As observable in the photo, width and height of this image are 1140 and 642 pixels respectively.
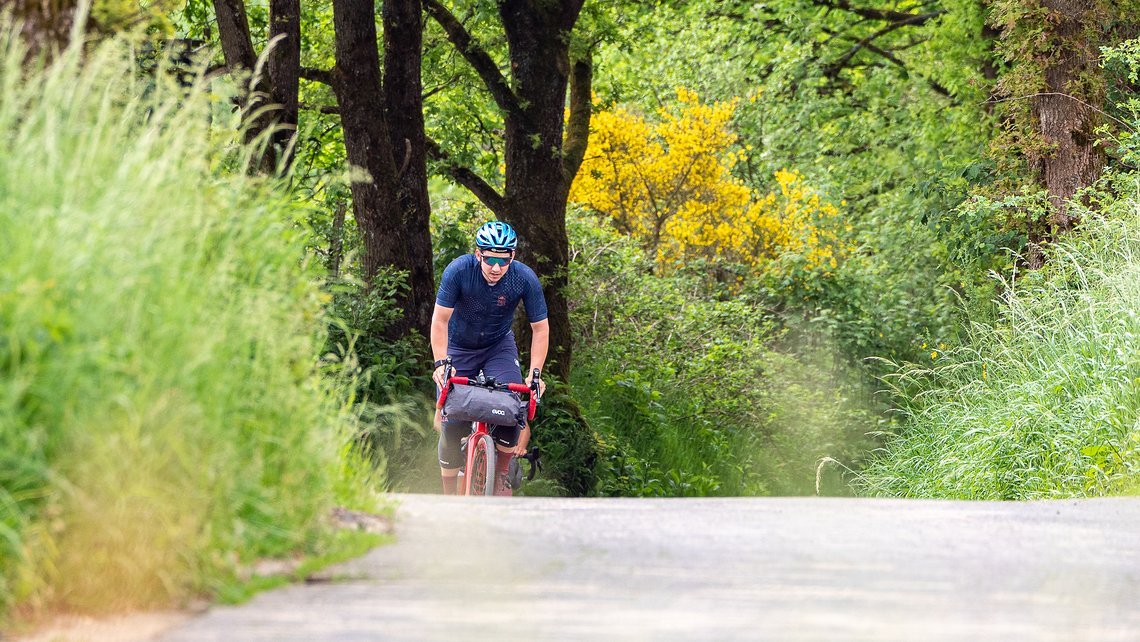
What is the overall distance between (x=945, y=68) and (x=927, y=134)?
1.77 metres

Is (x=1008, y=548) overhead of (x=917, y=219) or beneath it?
beneath

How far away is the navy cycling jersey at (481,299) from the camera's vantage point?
34.0 feet

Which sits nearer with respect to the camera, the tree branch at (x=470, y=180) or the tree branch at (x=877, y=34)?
the tree branch at (x=470, y=180)

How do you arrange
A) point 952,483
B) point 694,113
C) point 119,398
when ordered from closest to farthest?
point 119,398, point 952,483, point 694,113

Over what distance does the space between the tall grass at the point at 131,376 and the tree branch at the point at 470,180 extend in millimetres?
11337

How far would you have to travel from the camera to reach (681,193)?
90.5 feet

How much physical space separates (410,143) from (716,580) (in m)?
11.6

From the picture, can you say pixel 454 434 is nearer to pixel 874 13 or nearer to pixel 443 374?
pixel 443 374

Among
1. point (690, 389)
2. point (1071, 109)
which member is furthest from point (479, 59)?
point (1071, 109)

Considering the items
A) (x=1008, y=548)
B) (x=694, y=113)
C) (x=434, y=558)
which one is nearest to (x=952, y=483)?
(x=1008, y=548)

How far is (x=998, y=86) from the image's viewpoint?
59.5 feet

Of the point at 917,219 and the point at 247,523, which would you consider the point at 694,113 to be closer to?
the point at 917,219

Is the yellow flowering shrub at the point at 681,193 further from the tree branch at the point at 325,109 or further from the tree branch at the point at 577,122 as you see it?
the tree branch at the point at 325,109

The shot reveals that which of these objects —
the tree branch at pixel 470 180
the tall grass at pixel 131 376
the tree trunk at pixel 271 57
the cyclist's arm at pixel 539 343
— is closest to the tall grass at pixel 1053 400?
the cyclist's arm at pixel 539 343
